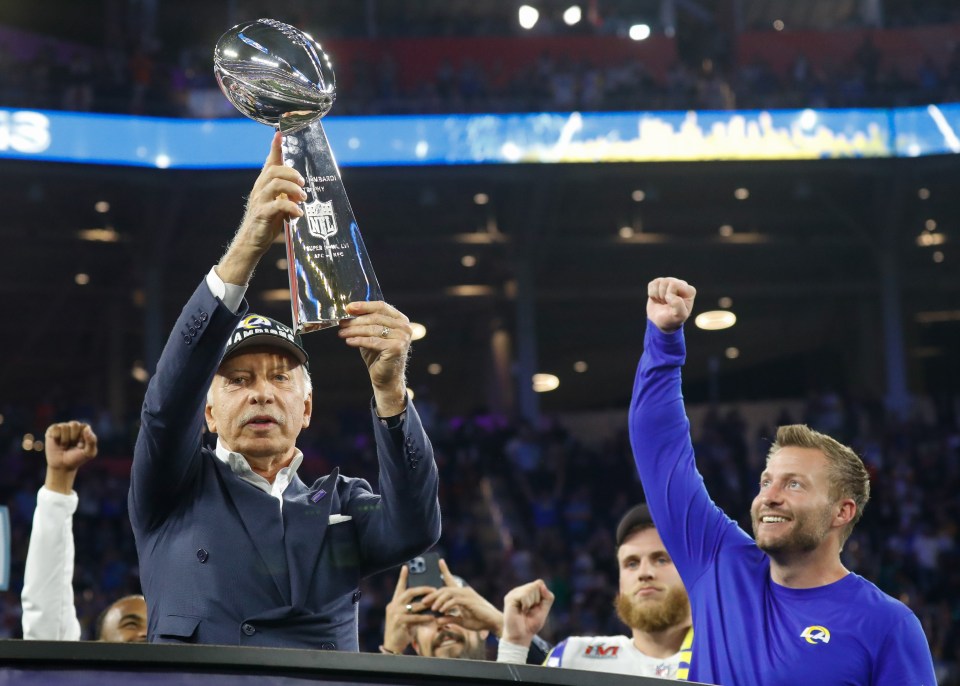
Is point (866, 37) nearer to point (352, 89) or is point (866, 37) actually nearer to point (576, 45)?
point (576, 45)

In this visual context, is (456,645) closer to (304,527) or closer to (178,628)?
(304,527)

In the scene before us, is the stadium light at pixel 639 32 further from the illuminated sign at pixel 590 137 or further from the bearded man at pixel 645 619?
the bearded man at pixel 645 619

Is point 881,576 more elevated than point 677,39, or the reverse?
point 677,39

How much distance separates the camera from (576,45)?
1948 centimetres

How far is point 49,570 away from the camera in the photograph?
9.00 ft

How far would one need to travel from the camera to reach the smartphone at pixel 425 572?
3.05 meters

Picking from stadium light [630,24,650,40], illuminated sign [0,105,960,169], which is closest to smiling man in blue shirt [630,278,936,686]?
illuminated sign [0,105,960,169]

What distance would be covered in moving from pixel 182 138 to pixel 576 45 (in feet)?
20.9

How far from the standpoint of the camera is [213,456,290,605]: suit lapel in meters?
2.15

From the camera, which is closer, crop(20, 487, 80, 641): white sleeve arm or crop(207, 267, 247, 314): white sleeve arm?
crop(207, 267, 247, 314): white sleeve arm

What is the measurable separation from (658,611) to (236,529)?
155cm

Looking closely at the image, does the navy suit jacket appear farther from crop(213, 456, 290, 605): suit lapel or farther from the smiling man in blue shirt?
the smiling man in blue shirt

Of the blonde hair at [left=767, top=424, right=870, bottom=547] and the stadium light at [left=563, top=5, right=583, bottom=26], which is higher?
the stadium light at [left=563, top=5, right=583, bottom=26]

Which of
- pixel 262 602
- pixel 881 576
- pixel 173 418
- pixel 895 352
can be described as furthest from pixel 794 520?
pixel 895 352
